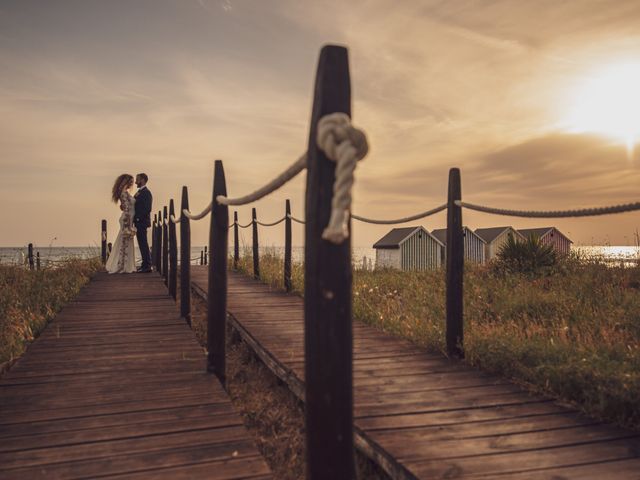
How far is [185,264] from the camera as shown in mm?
6930

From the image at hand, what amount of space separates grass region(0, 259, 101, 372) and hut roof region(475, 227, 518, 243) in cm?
2959

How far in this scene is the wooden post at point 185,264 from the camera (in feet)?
21.7

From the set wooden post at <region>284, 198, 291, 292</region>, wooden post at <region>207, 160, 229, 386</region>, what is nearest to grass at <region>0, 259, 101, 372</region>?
wooden post at <region>207, 160, 229, 386</region>

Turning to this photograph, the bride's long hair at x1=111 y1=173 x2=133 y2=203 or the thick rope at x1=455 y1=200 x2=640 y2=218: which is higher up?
the bride's long hair at x1=111 y1=173 x2=133 y2=203

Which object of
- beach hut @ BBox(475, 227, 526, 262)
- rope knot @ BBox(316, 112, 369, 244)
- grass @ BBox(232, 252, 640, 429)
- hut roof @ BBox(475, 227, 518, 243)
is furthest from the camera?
hut roof @ BBox(475, 227, 518, 243)

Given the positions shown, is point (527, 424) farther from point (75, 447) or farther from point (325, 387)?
point (75, 447)

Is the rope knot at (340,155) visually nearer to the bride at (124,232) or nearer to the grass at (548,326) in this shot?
the grass at (548,326)

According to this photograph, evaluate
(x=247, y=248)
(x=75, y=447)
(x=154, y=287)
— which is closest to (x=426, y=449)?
(x=75, y=447)

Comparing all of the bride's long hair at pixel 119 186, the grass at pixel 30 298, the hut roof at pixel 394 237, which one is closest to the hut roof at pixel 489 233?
the hut roof at pixel 394 237

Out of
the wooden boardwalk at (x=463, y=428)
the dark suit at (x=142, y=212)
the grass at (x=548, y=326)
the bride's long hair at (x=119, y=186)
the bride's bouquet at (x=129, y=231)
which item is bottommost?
the wooden boardwalk at (x=463, y=428)

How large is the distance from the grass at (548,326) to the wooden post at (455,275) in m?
0.14

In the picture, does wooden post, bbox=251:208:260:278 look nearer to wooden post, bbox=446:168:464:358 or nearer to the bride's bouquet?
the bride's bouquet

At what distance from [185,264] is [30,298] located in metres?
3.27

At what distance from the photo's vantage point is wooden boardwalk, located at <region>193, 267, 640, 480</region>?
8.29 ft
